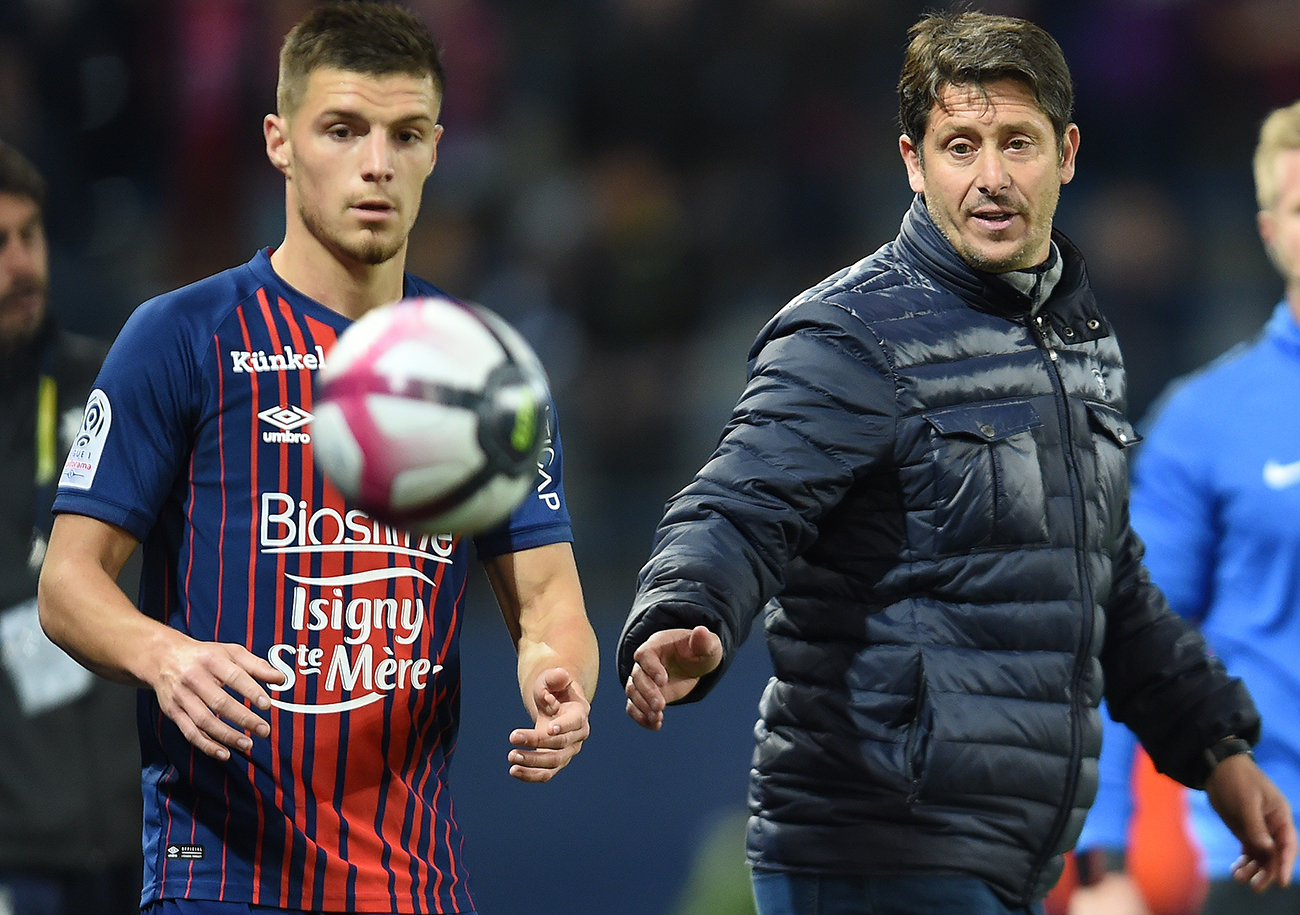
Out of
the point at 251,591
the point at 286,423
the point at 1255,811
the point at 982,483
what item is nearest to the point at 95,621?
the point at 251,591

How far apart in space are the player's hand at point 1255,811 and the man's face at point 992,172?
1100 millimetres

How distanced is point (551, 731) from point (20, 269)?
2376 millimetres

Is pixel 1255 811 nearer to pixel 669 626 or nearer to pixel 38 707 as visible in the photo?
pixel 669 626

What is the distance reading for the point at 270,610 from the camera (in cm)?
307

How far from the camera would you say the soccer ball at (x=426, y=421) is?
8.99ft

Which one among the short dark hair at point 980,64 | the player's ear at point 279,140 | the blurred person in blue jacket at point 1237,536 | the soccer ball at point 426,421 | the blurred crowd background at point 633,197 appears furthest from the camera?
the blurred crowd background at point 633,197

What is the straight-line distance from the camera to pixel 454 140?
378 inches

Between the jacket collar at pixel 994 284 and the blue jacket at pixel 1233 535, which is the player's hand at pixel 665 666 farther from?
the blue jacket at pixel 1233 535

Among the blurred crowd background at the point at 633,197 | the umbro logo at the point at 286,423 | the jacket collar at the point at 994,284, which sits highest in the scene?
the blurred crowd background at the point at 633,197

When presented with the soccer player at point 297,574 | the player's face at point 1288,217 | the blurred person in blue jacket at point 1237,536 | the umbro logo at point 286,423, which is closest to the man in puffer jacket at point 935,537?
the soccer player at point 297,574

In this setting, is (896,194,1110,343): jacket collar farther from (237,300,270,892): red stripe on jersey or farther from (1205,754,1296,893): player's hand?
(237,300,270,892): red stripe on jersey

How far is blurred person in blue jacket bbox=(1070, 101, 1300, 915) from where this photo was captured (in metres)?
4.19

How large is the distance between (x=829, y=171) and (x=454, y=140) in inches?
81.5

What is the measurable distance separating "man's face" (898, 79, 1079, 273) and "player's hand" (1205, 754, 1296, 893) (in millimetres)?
1100
